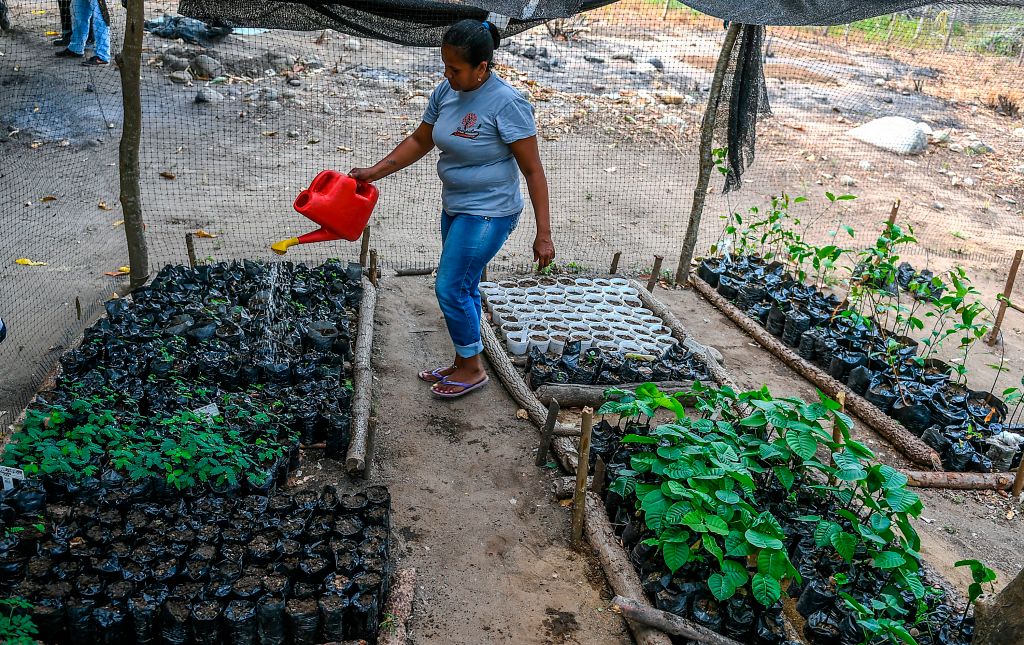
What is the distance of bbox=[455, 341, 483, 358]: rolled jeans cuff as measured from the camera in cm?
402

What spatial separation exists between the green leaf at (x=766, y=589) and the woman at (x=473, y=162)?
1.66m

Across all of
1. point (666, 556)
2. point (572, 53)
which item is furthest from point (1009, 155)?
point (666, 556)

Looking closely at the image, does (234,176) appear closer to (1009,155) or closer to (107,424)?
(107,424)

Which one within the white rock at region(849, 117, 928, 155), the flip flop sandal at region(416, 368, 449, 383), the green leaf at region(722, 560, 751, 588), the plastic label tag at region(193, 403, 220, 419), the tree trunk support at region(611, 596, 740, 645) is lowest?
the flip flop sandal at region(416, 368, 449, 383)

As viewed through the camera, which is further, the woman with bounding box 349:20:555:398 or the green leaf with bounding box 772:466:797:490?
the woman with bounding box 349:20:555:398

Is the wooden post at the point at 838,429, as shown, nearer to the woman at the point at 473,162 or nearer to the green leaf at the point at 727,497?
the green leaf at the point at 727,497

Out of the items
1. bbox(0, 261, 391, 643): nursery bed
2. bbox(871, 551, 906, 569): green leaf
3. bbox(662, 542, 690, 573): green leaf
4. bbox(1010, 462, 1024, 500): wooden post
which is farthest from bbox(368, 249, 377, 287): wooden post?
bbox(1010, 462, 1024, 500): wooden post

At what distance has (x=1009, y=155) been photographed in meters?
11.1

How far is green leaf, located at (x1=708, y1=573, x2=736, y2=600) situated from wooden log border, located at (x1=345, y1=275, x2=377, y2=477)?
5.14 ft

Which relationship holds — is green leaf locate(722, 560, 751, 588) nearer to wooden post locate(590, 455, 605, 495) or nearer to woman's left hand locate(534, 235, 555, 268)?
wooden post locate(590, 455, 605, 495)

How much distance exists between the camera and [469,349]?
4.03m

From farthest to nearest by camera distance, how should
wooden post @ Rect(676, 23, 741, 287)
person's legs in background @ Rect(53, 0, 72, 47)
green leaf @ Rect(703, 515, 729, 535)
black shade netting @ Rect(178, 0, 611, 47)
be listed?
person's legs in background @ Rect(53, 0, 72, 47) → wooden post @ Rect(676, 23, 741, 287) → black shade netting @ Rect(178, 0, 611, 47) → green leaf @ Rect(703, 515, 729, 535)

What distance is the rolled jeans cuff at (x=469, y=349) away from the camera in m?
4.02

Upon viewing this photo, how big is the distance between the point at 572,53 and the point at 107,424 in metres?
11.6
